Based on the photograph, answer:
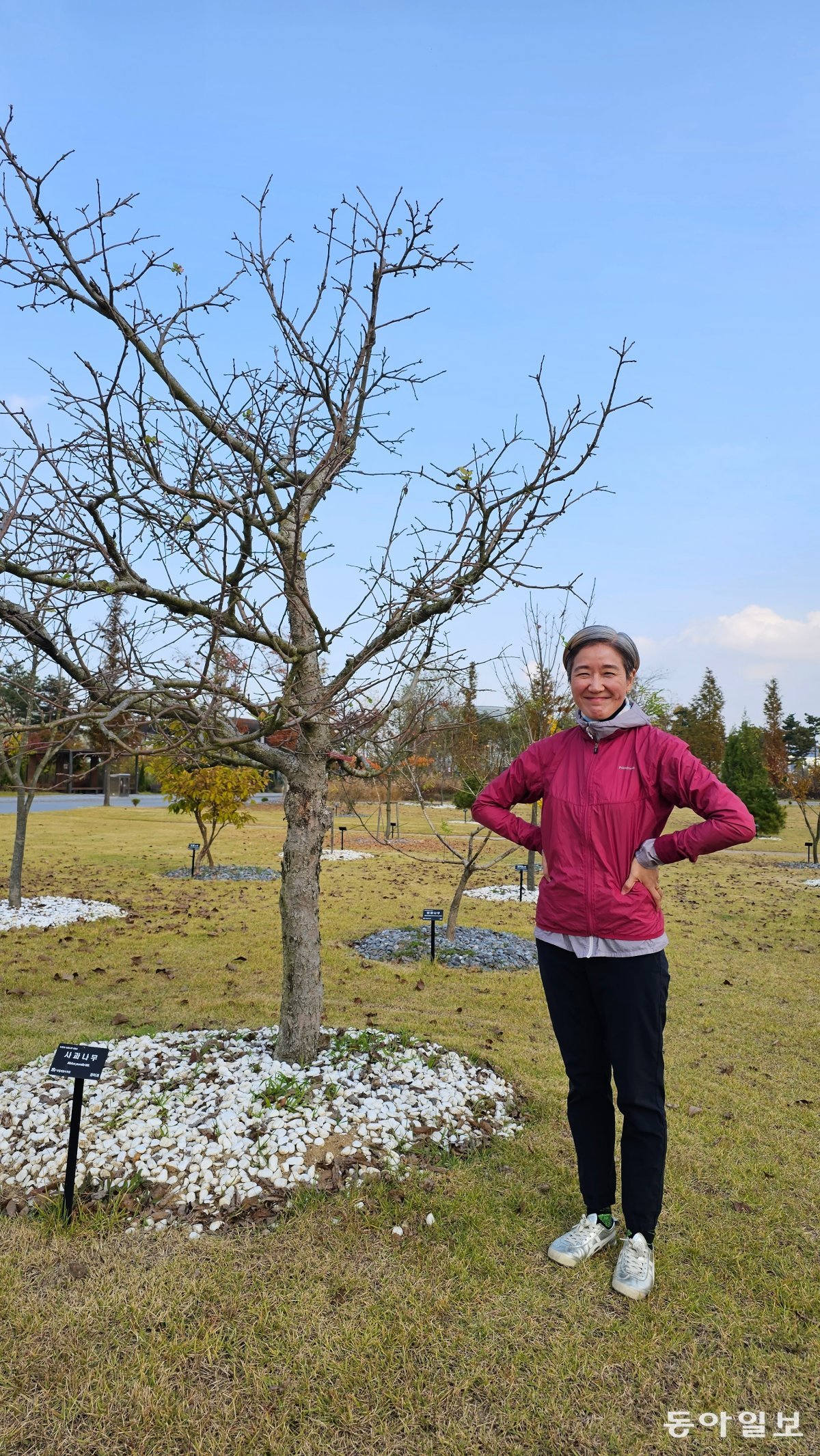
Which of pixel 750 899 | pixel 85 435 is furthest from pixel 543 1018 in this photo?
pixel 750 899

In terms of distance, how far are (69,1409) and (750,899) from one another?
12.8 metres

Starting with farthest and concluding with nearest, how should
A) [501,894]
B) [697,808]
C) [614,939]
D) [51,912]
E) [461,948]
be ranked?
[501,894]
[51,912]
[461,948]
[614,939]
[697,808]

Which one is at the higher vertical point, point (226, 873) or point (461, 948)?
point (226, 873)

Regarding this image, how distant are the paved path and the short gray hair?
29.8 metres

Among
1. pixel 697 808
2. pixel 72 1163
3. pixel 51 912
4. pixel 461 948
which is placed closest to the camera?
pixel 697 808

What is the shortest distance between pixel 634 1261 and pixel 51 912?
8.67 meters

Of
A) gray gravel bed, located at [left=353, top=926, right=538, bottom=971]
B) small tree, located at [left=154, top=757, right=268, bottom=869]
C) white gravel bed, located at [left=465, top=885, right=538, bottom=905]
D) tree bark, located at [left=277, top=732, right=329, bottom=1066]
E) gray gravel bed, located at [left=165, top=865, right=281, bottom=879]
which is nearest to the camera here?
tree bark, located at [left=277, top=732, right=329, bottom=1066]

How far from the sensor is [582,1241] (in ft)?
9.56

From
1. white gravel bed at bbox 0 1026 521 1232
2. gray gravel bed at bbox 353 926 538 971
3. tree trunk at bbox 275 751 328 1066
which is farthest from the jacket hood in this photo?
gray gravel bed at bbox 353 926 538 971

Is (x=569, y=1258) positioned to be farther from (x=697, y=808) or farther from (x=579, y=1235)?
(x=697, y=808)

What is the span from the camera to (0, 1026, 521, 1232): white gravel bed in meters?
3.23

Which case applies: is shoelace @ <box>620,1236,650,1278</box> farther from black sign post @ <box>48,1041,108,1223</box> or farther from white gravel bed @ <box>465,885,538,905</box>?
white gravel bed @ <box>465,885,538,905</box>

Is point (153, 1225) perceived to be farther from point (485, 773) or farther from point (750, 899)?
point (750, 899)

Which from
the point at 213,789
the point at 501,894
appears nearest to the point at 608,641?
the point at 501,894
